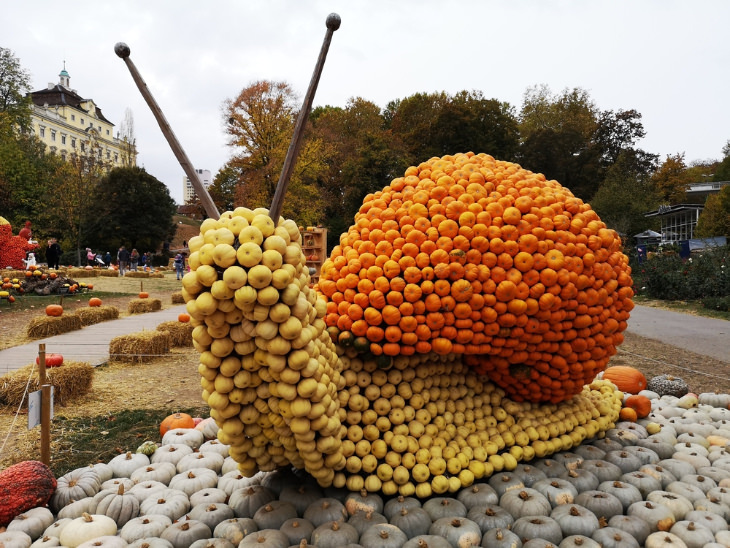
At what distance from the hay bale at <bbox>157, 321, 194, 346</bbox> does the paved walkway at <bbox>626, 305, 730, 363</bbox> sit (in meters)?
10.2

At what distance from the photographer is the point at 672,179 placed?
48.9 m

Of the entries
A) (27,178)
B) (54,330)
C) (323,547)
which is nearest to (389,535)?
(323,547)

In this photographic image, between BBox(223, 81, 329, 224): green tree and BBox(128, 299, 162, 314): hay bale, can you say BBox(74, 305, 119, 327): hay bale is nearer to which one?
BBox(128, 299, 162, 314): hay bale

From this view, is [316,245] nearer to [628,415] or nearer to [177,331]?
[177,331]

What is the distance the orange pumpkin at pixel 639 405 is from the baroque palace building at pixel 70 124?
6793 cm

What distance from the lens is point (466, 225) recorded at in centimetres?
352

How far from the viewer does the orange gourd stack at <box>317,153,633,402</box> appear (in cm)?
341

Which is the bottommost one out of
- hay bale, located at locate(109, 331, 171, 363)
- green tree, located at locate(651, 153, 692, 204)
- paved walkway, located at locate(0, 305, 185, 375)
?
paved walkway, located at locate(0, 305, 185, 375)

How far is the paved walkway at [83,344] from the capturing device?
8.84 m

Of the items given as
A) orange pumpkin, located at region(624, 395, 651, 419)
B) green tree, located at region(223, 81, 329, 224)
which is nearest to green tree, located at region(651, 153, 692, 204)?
green tree, located at region(223, 81, 329, 224)

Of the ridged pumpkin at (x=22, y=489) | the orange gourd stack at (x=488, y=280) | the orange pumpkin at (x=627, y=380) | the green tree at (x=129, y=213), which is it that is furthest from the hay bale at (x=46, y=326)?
the green tree at (x=129, y=213)

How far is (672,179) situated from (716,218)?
20.1 m

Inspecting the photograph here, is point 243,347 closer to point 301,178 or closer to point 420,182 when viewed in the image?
point 420,182

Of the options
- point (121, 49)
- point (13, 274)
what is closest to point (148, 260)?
point (13, 274)
